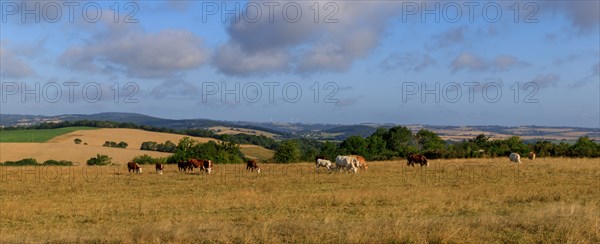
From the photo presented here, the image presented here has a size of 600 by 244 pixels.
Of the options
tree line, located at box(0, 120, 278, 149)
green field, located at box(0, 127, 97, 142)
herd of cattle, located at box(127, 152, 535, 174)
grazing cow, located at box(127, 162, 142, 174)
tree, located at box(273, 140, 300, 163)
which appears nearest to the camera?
herd of cattle, located at box(127, 152, 535, 174)

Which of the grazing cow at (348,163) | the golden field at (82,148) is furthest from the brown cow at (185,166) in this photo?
the golden field at (82,148)

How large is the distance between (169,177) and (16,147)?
62668 millimetres

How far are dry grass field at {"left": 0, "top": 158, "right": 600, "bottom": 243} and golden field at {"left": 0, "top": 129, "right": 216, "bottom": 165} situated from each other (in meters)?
46.4

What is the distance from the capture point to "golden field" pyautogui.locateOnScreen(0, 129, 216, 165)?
7594cm

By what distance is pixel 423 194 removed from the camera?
20672 millimetres

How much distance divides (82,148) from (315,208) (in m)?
77.9

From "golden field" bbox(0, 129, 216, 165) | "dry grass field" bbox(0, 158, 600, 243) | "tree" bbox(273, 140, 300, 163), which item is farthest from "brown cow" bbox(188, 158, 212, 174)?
"golden field" bbox(0, 129, 216, 165)

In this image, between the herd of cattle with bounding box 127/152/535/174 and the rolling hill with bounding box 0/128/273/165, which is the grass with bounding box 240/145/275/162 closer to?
the rolling hill with bounding box 0/128/273/165

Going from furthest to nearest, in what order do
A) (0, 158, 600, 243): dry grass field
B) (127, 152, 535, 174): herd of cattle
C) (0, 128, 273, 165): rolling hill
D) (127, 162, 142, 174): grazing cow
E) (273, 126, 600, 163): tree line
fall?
(0, 128, 273, 165): rolling hill < (273, 126, 600, 163): tree line < (127, 162, 142, 174): grazing cow < (127, 152, 535, 174): herd of cattle < (0, 158, 600, 243): dry grass field

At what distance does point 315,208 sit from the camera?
17625 mm

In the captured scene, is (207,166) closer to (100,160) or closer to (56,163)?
(56,163)

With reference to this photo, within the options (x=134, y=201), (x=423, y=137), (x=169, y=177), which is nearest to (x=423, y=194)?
(x=134, y=201)

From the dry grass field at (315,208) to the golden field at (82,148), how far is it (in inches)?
1825

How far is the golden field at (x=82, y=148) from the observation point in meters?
75.9
